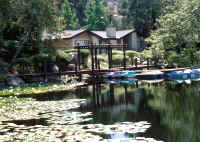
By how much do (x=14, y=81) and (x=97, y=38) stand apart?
70.3ft

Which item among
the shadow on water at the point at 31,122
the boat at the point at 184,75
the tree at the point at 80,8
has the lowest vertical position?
the shadow on water at the point at 31,122

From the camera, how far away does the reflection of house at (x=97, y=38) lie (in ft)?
118

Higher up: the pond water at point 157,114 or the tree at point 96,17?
the tree at point 96,17

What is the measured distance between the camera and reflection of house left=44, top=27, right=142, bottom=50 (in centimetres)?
3597

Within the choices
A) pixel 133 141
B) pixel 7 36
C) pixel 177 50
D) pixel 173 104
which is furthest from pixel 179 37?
pixel 133 141

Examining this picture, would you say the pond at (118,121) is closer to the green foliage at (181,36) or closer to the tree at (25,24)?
the tree at (25,24)

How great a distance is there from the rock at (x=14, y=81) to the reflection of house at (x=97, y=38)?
10911mm

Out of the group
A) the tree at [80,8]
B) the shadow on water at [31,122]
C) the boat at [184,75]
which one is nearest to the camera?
the shadow on water at [31,122]

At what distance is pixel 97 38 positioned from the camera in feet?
137

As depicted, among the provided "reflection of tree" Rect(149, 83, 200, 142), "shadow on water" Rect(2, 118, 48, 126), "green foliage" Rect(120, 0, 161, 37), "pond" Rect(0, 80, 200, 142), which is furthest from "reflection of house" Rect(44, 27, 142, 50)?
"shadow on water" Rect(2, 118, 48, 126)

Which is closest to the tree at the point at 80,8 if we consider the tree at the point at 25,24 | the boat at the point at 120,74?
the boat at the point at 120,74

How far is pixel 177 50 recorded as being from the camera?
106 ft

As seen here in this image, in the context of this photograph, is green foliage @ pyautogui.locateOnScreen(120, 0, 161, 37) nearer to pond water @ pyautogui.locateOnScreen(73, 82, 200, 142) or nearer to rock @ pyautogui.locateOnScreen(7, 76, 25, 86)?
rock @ pyautogui.locateOnScreen(7, 76, 25, 86)

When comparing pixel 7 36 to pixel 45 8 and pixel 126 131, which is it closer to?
pixel 45 8
